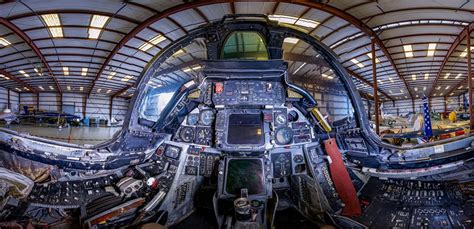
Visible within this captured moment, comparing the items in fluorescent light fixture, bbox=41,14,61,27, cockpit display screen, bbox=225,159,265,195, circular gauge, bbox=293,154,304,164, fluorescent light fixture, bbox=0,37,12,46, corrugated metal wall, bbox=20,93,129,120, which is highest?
fluorescent light fixture, bbox=41,14,61,27

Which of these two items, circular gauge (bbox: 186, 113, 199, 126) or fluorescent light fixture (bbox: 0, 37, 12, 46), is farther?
fluorescent light fixture (bbox: 0, 37, 12, 46)

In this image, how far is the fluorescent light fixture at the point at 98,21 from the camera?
4.71 meters

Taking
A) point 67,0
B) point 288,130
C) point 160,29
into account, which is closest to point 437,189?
point 288,130

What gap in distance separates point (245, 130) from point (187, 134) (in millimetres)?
854

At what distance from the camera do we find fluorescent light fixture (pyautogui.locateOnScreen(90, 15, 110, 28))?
4712 millimetres

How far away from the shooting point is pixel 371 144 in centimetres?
235

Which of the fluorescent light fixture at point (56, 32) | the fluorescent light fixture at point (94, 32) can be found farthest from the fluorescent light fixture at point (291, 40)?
the fluorescent light fixture at point (56, 32)

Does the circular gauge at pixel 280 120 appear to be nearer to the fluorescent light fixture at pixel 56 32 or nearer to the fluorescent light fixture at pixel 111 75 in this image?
the fluorescent light fixture at pixel 111 75

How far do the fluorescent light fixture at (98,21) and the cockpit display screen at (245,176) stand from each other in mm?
5084

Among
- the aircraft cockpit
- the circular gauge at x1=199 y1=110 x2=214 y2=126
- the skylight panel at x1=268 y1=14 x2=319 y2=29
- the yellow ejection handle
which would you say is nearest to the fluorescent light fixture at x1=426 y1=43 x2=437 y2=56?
the skylight panel at x1=268 y1=14 x2=319 y2=29

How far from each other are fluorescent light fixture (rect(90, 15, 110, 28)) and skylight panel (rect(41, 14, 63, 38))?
2.30 ft

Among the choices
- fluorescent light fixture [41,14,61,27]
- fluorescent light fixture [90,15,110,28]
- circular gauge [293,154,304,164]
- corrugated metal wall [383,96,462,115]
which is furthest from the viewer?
corrugated metal wall [383,96,462,115]

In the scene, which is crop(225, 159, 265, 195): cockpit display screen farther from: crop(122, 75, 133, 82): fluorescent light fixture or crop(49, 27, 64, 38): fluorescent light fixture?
crop(49, 27, 64, 38): fluorescent light fixture

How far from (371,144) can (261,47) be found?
6.39 feet
